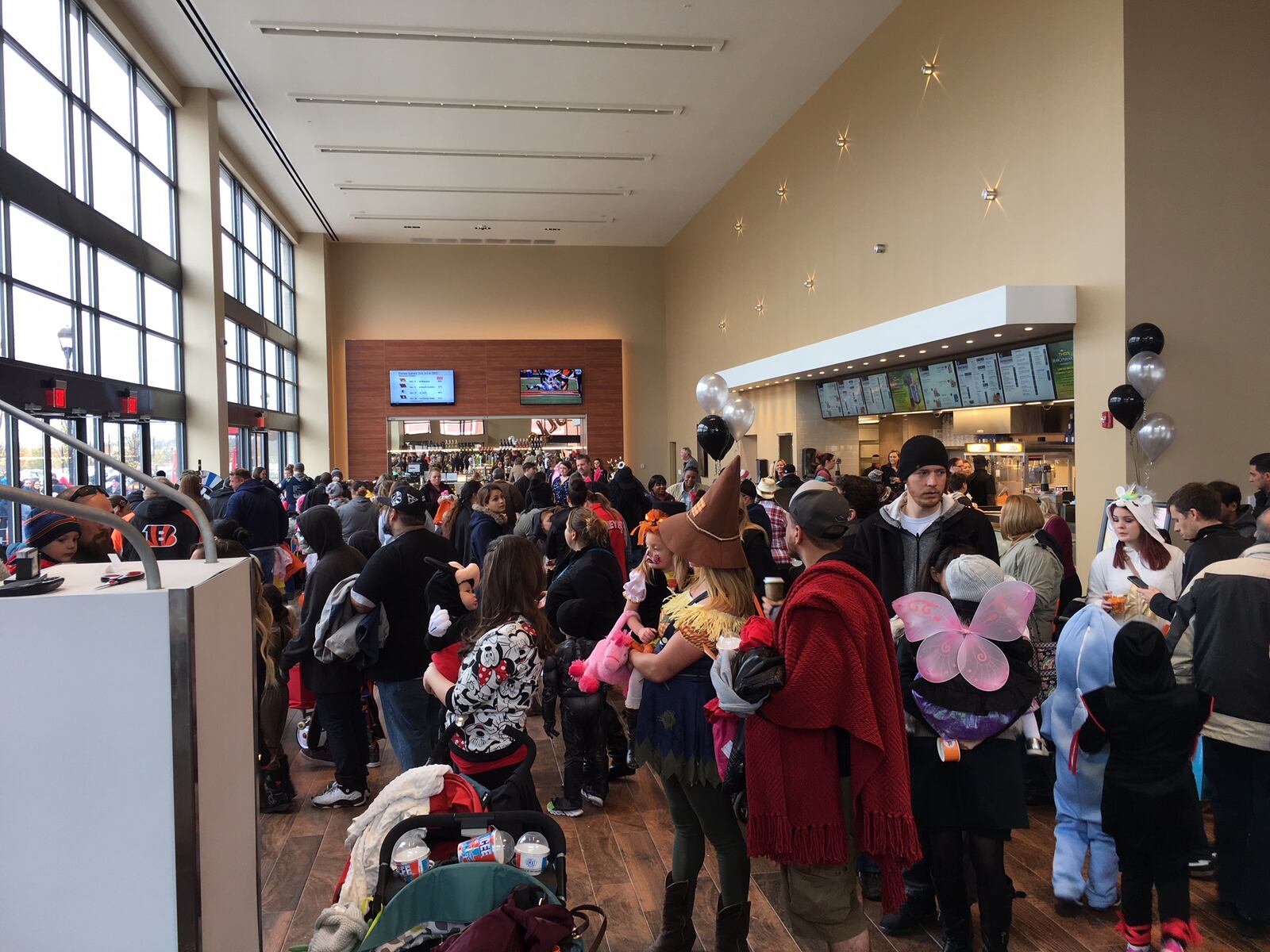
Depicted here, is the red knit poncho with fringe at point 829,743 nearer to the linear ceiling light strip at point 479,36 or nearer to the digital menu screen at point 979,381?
the digital menu screen at point 979,381

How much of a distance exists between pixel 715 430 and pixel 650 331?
13.0 m

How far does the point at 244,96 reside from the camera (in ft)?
39.9

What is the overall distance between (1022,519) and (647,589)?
189 cm

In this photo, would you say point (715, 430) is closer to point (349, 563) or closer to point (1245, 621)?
point (349, 563)

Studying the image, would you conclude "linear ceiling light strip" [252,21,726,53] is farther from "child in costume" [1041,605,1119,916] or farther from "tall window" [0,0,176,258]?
"child in costume" [1041,605,1119,916]

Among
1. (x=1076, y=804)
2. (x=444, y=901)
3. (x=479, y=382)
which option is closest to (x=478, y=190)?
(x=479, y=382)

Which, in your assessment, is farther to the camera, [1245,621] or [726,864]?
[1245,621]

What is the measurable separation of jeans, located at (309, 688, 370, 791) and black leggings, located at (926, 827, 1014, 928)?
9.23 feet

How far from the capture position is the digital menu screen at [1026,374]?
25.2ft

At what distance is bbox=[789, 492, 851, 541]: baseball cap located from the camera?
2.41 metres

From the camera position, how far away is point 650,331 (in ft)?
71.0

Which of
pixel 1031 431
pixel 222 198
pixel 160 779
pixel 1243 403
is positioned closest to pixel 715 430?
pixel 1031 431

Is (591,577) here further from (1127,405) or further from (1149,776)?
(1127,405)

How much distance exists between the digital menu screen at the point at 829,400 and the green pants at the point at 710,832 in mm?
10412
